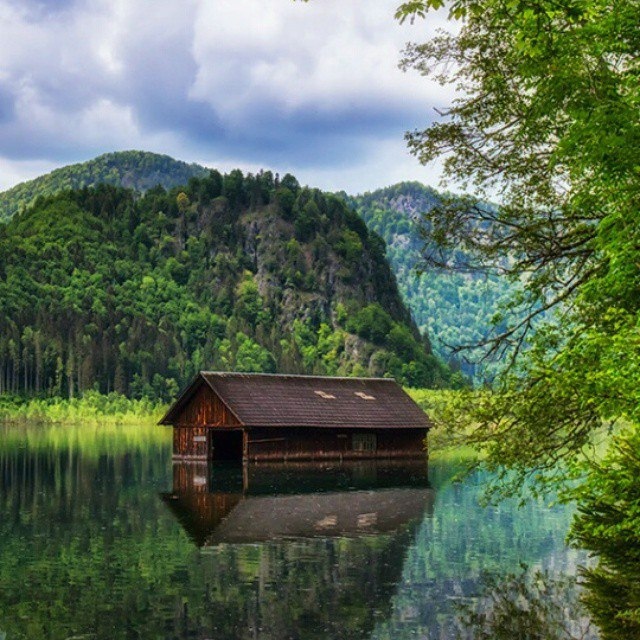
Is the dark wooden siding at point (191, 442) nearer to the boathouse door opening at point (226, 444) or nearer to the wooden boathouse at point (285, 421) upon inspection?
the wooden boathouse at point (285, 421)

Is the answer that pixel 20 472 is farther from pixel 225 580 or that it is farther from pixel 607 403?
pixel 607 403

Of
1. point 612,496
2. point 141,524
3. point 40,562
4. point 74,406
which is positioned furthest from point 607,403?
point 74,406

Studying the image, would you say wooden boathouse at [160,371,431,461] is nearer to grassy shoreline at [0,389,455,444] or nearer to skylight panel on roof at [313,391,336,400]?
skylight panel on roof at [313,391,336,400]

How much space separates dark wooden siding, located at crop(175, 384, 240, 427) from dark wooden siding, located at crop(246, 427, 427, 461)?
174 cm

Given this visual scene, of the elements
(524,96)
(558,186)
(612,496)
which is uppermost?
(524,96)

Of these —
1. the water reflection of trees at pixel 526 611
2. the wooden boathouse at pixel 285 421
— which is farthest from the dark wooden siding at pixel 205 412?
the water reflection of trees at pixel 526 611

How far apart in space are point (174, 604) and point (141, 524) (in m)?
11.5

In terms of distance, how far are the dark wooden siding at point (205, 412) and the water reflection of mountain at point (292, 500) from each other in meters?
3.24

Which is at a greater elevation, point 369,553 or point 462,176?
point 462,176

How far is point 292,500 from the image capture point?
121 ft

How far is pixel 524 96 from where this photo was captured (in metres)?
17.6

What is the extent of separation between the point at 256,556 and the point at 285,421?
1334 inches

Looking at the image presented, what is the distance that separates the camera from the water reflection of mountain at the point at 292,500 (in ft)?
93.6

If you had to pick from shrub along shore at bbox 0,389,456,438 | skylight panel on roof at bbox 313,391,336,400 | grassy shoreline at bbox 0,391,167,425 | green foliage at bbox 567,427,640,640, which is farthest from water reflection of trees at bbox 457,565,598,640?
grassy shoreline at bbox 0,391,167,425
